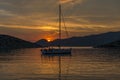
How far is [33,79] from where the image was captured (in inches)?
1780

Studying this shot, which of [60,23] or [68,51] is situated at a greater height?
[60,23]

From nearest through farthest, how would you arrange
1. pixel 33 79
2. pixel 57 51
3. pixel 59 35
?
1. pixel 33 79
2. pixel 59 35
3. pixel 57 51

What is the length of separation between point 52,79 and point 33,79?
2.42 m

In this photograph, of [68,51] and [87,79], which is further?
[68,51]

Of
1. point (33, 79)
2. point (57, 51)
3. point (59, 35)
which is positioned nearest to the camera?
point (33, 79)

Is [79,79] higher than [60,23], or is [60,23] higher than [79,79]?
[60,23]

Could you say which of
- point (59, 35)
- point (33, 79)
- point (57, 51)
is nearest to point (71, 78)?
point (33, 79)

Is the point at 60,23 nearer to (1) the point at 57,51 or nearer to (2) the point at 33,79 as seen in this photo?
(1) the point at 57,51

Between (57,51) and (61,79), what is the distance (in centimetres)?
8111

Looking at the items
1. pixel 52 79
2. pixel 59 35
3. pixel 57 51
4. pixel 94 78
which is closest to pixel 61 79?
pixel 52 79

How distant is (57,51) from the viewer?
127438 millimetres

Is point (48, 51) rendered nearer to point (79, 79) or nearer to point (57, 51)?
point (57, 51)

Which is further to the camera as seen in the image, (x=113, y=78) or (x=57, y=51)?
(x=57, y=51)

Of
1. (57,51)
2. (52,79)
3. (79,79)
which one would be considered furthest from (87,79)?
(57,51)
